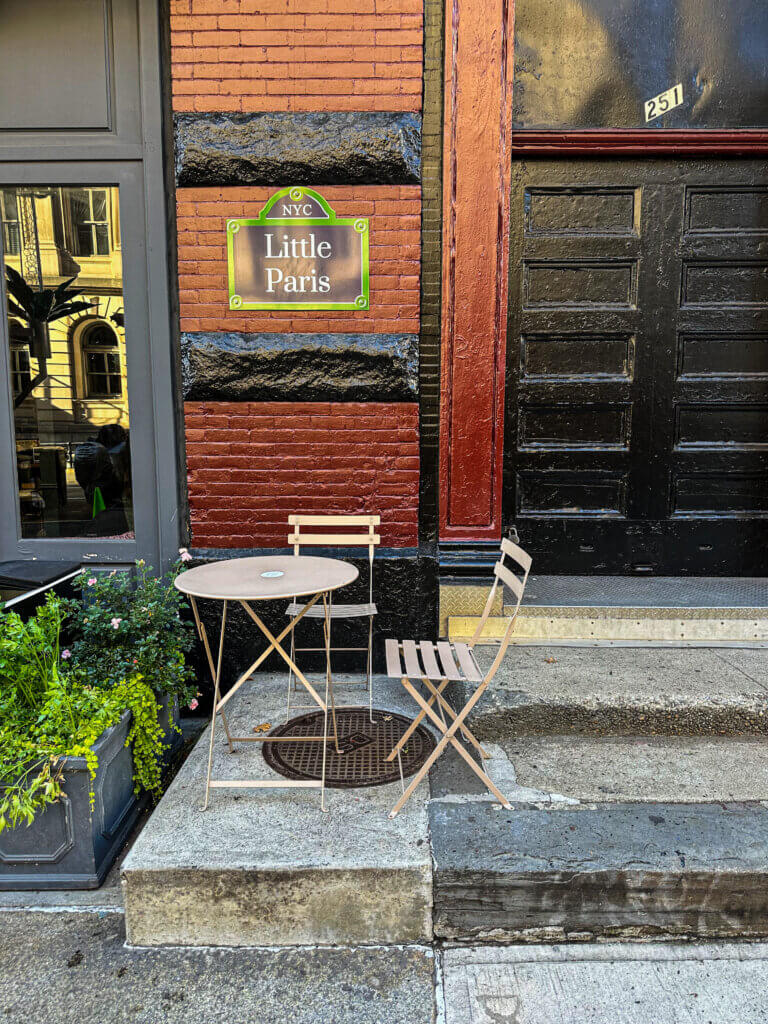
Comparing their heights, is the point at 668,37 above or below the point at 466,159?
above

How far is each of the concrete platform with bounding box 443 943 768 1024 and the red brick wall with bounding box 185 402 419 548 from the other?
7.88 feet

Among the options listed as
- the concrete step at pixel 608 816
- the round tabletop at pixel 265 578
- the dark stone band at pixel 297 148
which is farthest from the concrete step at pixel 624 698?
the dark stone band at pixel 297 148

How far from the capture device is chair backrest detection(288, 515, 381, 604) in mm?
3707

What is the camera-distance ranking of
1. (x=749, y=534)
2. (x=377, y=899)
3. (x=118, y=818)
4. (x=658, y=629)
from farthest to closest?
1. (x=749, y=534)
2. (x=658, y=629)
3. (x=118, y=818)
4. (x=377, y=899)

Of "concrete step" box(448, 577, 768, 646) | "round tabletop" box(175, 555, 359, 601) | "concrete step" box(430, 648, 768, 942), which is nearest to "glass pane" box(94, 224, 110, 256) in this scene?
"round tabletop" box(175, 555, 359, 601)

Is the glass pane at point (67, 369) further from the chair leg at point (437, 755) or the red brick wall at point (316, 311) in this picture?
the chair leg at point (437, 755)

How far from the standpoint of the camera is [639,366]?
476 cm

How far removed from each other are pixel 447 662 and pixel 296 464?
172 cm

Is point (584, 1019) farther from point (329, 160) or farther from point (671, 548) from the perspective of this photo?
point (329, 160)

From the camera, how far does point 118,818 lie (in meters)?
3.05

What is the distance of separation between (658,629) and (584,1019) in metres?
2.61

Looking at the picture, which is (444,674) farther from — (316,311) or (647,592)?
(316,311)

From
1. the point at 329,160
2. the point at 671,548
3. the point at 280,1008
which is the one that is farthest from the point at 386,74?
the point at 280,1008

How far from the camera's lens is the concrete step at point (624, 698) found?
3590mm
